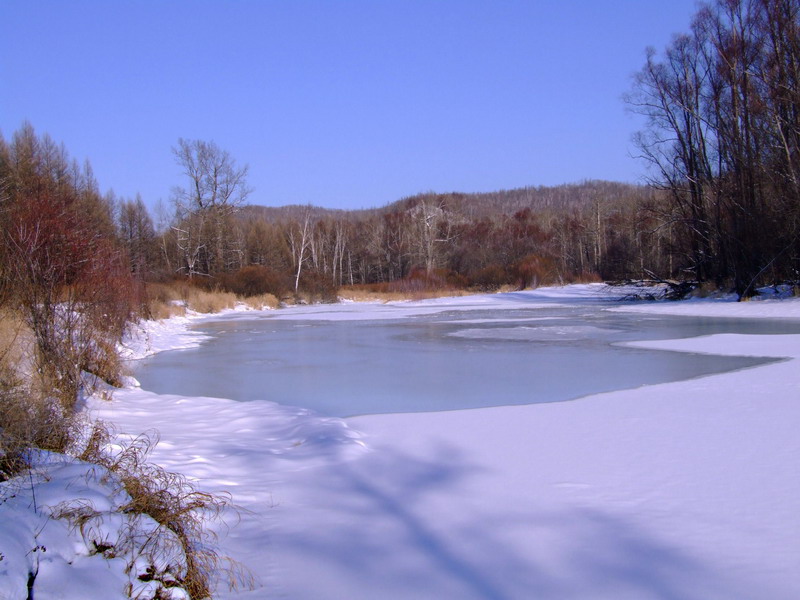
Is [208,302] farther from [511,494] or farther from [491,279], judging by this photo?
[511,494]

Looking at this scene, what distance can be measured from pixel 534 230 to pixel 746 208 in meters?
47.9

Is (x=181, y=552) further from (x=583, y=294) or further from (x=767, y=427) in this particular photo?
(x=583, y=294)

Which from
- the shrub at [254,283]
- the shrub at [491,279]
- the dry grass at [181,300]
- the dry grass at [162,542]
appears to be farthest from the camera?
the shrub at [491,279]

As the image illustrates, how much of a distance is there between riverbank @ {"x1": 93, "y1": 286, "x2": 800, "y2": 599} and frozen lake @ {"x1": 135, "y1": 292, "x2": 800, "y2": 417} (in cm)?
94

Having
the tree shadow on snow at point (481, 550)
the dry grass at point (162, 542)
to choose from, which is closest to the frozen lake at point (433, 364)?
the tree shadow on snow at point (481, 550)

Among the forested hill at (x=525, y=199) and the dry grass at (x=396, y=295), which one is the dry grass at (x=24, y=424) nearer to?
the dry grass at (x=396, y=295)

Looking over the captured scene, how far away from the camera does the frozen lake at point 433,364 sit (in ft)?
23.4

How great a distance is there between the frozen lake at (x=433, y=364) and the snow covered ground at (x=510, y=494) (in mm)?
928

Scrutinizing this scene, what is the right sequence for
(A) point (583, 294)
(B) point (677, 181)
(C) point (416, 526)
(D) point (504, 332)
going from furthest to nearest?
(A) point (583, 294), (B) point (677, 181), (D) point (504, 332), (C) point (416, 526)

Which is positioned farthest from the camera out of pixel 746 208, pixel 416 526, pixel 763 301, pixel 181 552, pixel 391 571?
pixel 746 208

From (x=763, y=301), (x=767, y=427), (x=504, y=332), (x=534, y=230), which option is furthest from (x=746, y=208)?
(x=534, y=230)

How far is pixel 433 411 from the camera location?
20.4ft

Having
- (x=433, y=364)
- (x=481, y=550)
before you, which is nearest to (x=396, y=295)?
(x=433, y=364)

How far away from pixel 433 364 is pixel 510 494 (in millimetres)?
5973
